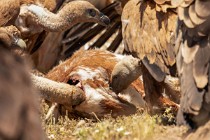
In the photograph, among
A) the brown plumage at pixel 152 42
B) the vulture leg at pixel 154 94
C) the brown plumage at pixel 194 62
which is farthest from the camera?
the vulture leg at pixel 154 94

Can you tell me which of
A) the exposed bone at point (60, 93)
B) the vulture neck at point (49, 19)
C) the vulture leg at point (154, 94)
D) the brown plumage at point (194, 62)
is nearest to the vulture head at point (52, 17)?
the vulture neck at point (49, 19)

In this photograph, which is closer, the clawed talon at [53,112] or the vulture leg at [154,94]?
the vulture leg at [154,94]

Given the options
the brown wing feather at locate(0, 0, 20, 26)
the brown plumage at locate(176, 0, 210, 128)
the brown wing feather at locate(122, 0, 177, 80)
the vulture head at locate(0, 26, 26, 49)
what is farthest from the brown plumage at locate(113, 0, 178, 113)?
the brown wing feather at locate(0, 0, 20, 26)

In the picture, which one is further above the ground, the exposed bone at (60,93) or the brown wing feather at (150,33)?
the brown wing feather at (150,33)

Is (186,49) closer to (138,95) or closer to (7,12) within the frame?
(138,95)

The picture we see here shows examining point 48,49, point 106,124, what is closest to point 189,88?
point 106,124

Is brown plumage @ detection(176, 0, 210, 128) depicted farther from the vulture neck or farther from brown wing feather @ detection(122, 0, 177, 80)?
the vulture neck

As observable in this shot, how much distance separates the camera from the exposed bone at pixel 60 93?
1050cm

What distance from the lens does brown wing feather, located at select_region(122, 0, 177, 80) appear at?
338 inches

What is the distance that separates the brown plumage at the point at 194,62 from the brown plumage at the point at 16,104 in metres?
2.37

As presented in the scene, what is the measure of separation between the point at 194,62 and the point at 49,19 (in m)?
6.51

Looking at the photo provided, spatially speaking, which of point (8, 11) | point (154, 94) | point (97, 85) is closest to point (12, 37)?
point (8, 11)

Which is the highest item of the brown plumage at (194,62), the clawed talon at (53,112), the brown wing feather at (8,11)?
the brown plumage at (194,62)

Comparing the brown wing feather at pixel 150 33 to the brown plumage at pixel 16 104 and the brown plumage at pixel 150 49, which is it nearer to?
the brown plumage at pixel 150 49
